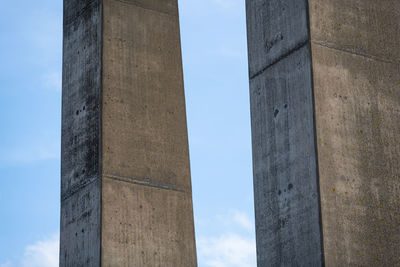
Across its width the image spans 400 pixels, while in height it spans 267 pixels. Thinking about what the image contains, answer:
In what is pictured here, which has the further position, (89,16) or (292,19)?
(89,16)

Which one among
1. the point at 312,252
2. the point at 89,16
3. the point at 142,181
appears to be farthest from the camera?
the point at 89,16

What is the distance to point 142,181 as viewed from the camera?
8.55 metres

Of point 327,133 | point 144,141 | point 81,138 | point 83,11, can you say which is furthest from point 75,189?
point 327,133

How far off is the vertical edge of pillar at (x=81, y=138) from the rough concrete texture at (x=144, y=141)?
12 cm

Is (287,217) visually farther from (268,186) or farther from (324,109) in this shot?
(324,109)

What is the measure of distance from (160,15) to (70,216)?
2.56 metres

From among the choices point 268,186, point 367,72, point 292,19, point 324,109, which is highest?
point 292,19

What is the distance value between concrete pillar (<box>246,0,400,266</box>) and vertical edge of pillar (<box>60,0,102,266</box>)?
283 cm

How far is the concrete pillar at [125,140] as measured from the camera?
831 centimetres

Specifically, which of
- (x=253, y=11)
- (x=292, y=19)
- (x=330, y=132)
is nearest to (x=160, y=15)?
(x=253, y=11)

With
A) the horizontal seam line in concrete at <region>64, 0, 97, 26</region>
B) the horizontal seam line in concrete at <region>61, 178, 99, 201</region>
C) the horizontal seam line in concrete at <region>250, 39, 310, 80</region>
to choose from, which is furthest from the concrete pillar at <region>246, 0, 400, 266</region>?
the horizontal seam line in concrete at <region>64, 0, 97, 26</region>

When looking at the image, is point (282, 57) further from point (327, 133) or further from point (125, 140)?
point (125, 140)

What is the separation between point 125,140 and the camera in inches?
339

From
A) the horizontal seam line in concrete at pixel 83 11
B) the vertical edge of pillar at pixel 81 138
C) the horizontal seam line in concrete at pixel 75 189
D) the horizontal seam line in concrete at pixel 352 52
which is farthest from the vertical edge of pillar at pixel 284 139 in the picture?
the horizontal seam line in concrete at pixel 83 11
